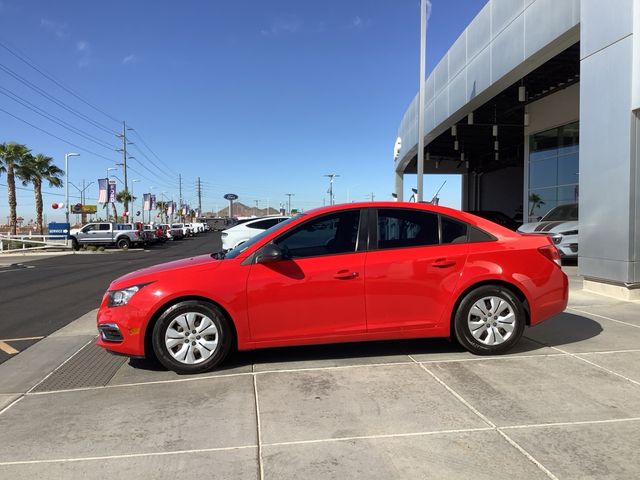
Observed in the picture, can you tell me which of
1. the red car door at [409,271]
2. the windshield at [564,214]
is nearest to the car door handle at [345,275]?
the red car door at [409,271]

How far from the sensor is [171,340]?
4.66 metres

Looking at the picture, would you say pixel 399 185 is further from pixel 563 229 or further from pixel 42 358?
pixel 42 358

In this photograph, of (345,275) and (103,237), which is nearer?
(345,275)

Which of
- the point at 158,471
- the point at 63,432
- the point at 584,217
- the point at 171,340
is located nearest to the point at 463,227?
the point at 171,340

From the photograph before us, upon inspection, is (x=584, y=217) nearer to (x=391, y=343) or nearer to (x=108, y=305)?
(x=391, y=343)

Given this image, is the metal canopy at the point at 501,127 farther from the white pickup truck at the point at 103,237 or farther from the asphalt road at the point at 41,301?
the white pickup truck at the point at 103,237

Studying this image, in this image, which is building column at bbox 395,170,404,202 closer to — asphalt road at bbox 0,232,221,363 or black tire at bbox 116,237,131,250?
black tire at bbox 116,237,131,250

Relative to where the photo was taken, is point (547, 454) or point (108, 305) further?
point (108, 305)

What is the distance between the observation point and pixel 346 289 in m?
4.79

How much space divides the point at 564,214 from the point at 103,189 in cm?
3961

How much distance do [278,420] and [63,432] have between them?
1541mm

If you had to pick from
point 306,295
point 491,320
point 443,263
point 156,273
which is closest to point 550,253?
point 491,320

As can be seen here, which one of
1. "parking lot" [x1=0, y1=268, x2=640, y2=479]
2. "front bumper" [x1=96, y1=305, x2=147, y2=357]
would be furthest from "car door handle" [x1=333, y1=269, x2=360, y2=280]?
"front bumper" [x1=96, y1=305, x2=147, y2=357]

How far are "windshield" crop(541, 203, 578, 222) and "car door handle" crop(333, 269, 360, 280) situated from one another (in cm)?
1209
